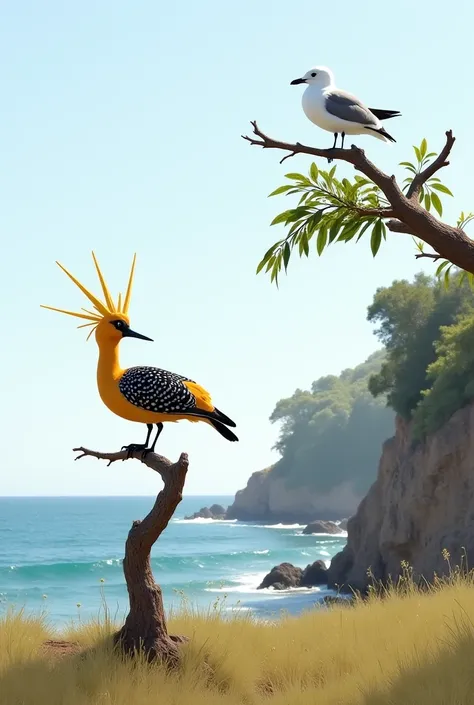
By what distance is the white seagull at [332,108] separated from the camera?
7918 mm

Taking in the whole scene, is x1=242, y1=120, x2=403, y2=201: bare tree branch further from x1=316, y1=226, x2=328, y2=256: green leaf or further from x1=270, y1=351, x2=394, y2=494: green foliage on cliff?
x1=270, y1=351, x2=394, y2=494: green foliage on cliff

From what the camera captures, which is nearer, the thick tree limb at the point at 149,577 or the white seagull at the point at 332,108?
the thick tree limb at the point at 149,577

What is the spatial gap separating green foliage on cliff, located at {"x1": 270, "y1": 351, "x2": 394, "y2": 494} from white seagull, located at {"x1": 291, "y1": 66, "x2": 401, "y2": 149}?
82.4 m

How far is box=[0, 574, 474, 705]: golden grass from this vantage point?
260 inches

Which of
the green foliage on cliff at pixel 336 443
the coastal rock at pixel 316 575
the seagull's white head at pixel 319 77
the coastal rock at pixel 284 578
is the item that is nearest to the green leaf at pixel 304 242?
the seagull's white head at pixel 319 77

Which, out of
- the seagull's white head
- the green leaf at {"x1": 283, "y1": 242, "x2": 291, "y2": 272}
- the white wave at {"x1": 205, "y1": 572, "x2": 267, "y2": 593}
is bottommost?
the white wave at {"x1": 205, "y1": 572, "x2": 267, "y2": 593}

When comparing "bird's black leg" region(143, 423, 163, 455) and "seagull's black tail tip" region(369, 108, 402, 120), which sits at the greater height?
"seagull's black tail tip" region(369, 108, 402, 120)

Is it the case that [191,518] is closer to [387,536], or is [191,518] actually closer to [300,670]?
[387,536]

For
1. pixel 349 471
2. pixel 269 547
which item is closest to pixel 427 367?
pixel 269 547

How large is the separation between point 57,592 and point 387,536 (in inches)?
854

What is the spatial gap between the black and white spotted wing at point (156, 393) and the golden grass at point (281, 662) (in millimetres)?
2081

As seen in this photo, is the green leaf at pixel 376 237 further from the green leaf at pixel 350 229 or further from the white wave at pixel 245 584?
the white wave at pixel 245 584

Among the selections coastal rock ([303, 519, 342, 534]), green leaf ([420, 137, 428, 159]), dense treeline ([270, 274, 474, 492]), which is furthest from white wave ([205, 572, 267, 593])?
green leaf ([420, 137, 428, 159])

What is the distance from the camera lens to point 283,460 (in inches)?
3659
